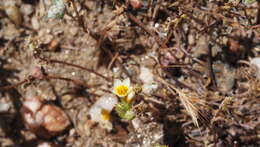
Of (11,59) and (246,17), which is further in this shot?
(11,59)

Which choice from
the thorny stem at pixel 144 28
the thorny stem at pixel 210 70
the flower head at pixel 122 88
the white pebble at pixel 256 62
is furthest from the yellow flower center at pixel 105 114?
the white pebble at pixel 256 62

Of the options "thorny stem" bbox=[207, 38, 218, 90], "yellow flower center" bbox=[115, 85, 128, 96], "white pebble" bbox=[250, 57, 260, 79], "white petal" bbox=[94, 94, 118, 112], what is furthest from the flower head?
"white pebble" bbox=[250, 57, 260, 79]

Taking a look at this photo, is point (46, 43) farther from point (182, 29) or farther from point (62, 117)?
point (182, 29)

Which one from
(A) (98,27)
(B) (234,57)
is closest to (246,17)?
(B) (234,57)

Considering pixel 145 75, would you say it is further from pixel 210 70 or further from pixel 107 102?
pixel 210 70

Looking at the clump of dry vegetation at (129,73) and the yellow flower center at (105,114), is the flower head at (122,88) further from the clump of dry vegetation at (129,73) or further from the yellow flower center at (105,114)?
the yellow flower center at (105,114)

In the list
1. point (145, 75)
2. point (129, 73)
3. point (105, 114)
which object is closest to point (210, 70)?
point (145, 75)

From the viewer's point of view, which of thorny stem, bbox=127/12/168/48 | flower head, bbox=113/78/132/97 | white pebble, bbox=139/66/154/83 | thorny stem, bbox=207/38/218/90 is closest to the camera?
flower head, bbox=113/78/132/97

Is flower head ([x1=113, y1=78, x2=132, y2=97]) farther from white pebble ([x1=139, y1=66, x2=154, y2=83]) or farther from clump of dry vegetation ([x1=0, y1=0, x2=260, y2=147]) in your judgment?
white pebble ([x1=139, y1=66, x2=154, y2=83])
